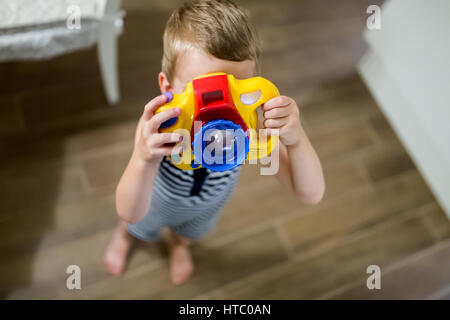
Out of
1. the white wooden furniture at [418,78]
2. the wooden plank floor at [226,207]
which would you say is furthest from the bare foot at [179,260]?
the white wooden furniture at [418,78]

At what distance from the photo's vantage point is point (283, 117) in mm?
437

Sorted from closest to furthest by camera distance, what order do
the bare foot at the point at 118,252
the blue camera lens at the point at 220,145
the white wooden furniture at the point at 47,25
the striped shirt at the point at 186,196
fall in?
the blue camera lens at the point at 220,145
the striped shirt at the point at 186,196
the white wooden furniture at the point at 47,25
the bare foot at the point at 118,252

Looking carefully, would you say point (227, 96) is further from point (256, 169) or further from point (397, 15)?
point (397, 15)

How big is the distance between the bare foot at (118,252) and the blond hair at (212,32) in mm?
567

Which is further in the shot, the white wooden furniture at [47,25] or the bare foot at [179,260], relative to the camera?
the bare foot at [179,260]

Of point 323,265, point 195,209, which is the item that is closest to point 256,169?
point 323,265

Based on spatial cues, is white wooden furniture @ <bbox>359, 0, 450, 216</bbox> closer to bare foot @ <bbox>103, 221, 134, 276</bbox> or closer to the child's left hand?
the child's left hand

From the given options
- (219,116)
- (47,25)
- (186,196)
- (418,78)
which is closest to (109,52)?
(47,25)

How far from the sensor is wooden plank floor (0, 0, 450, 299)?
924mm

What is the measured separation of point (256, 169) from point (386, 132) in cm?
54

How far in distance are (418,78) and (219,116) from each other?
0.92m

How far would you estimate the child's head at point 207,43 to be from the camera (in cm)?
45

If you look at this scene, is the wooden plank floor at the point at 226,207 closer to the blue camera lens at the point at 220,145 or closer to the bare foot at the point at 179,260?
the bare foot at the point at 179,260

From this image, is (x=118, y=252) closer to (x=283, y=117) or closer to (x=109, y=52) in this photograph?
(x=109, y=52)
